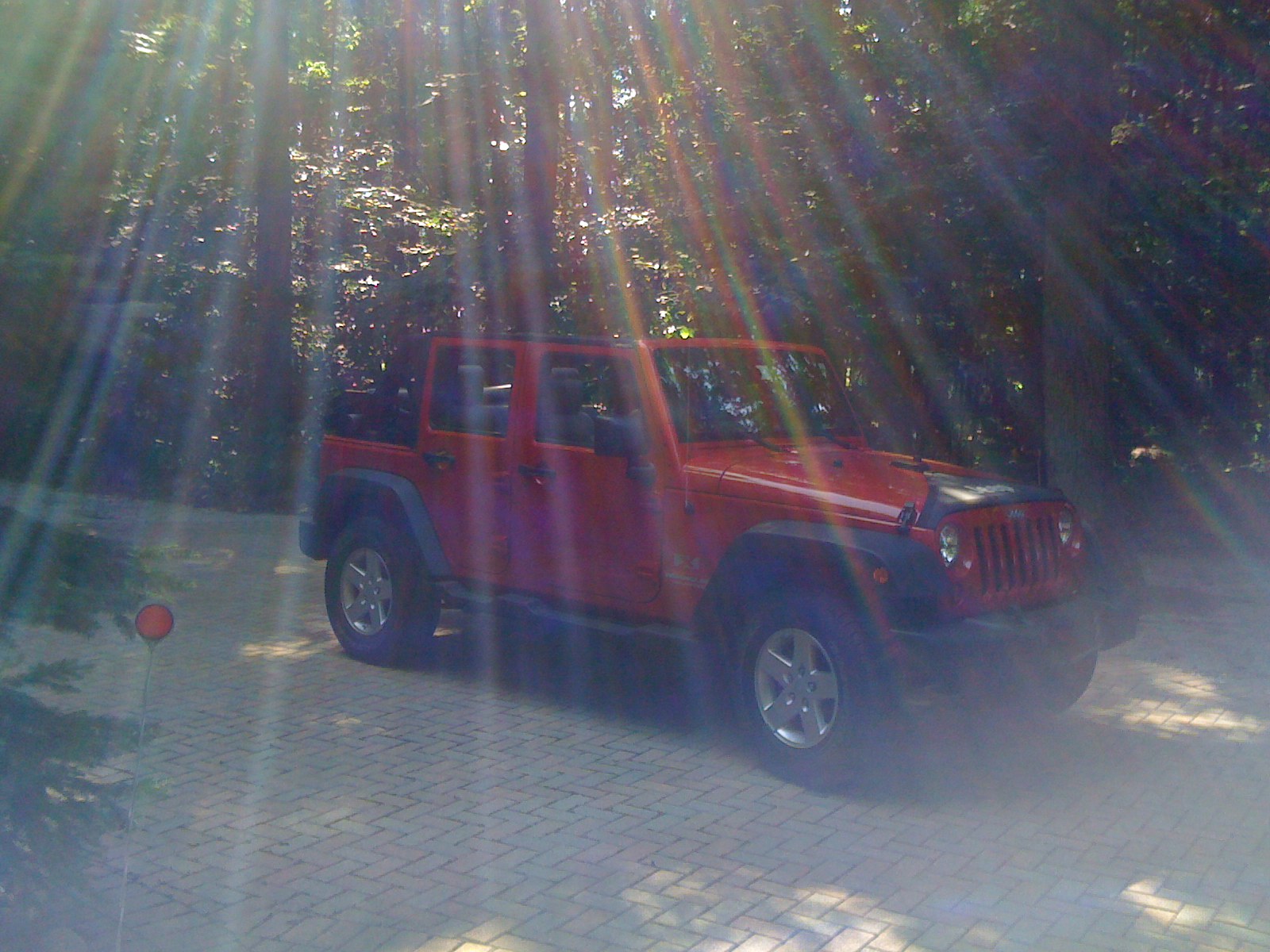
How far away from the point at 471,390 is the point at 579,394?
86 cm

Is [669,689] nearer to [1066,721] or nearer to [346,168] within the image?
[1066,721]

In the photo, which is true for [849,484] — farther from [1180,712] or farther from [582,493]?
[1180,712]

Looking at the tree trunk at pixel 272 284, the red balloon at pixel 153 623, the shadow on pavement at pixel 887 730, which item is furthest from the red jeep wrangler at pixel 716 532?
the tree trunk at pixel 272 284

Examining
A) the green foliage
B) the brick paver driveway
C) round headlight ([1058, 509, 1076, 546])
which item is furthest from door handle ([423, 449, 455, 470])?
the green foliage

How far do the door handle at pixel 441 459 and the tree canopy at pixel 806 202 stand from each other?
1.50 metres

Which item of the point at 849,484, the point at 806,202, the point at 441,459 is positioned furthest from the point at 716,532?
the point at 806,202

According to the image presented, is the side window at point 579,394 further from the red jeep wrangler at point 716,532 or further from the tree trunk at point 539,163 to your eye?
the tree trunk at point 539,163

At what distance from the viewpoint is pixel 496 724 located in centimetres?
701

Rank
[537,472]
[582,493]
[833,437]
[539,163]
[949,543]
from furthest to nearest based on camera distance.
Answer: [539,163] → [833,437] → [537,472] → [582,493] → [949,543]

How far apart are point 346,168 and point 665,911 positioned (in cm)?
1715

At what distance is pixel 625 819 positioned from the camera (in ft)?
18.4

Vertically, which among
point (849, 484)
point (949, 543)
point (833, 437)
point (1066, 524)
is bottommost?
point (949, 543)

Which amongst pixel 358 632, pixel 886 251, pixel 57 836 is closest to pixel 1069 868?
pixel 57 836

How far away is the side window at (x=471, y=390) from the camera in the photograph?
7.73 m
